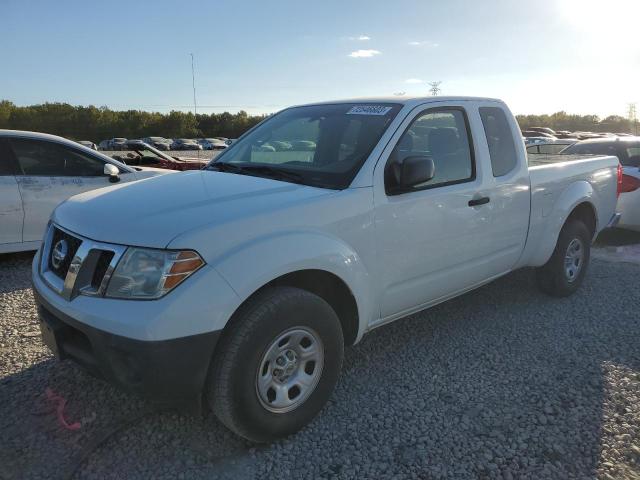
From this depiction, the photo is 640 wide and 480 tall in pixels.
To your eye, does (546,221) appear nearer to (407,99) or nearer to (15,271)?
(407,99)

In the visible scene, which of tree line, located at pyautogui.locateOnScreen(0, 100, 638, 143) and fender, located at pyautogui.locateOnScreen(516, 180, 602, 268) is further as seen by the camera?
tree line, located at pyautogui.locateOnScreen(0, 100, 638, 143)

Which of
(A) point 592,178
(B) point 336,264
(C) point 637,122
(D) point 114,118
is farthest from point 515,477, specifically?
(D) point 114,118

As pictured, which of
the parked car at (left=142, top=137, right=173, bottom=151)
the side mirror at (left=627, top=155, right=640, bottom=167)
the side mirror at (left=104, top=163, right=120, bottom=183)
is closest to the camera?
the side mirror at (left=104, top=163, right=120, bottom=183)

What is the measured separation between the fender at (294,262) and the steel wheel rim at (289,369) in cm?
32

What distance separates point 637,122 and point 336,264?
242 ft

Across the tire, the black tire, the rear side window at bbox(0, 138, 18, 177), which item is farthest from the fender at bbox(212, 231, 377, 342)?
the rear side window at bbox(0, 138, 18, 177)

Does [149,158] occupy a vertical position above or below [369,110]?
below

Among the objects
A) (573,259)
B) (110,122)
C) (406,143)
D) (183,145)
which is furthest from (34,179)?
(110,122)

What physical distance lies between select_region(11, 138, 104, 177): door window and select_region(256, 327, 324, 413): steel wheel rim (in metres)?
4.51

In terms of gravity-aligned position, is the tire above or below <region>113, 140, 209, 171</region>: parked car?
below

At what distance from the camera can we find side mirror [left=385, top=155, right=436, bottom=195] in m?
2.94

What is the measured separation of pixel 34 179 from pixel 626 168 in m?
7.57

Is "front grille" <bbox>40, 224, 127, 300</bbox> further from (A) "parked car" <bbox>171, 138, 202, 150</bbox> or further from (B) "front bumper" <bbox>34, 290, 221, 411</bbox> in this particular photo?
(A) "parked car" <bbox>171, 138, 202, 150</bbox>

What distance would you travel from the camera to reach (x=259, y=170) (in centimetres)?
330
